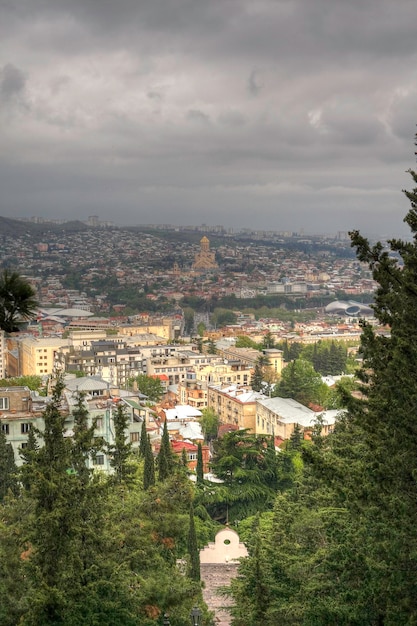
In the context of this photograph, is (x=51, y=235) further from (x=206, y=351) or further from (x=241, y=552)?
(x=241, y=552)

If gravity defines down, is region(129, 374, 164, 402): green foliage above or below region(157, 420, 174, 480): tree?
below

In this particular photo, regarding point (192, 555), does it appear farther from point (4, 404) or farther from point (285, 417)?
point (285, 417)

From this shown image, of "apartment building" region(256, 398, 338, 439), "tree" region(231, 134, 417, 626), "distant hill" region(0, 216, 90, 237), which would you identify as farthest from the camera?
"distant hill" region(0, 216, 90, 237)

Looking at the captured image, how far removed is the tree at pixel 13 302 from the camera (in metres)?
6.18

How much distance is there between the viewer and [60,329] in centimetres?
7144

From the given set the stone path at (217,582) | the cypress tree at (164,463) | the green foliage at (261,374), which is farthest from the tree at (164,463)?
the green foliage at (261,374)

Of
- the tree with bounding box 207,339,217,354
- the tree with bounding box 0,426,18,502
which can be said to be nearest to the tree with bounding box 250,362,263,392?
the tree with bounding box 207,339,217,354

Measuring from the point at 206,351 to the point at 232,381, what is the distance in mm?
12038

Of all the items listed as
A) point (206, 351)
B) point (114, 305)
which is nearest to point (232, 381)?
point (206, 351)

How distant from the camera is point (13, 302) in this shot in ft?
20.4

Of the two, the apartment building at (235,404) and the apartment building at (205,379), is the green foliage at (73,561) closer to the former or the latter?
the apartment building at (235,404)

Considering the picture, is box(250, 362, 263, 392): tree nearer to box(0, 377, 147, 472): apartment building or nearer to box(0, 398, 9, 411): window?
box(0, 377, 147, 472): apartment building

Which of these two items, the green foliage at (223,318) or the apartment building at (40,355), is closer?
the apartment building at (40,355)

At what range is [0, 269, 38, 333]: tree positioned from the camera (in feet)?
20.3
